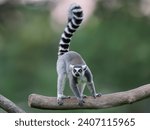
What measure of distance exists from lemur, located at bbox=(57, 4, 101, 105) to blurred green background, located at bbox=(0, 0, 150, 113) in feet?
10.1

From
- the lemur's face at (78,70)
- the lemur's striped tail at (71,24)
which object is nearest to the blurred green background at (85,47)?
the lemur's striped tail at (71,24)

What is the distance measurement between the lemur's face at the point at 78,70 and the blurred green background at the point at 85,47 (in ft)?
10.5

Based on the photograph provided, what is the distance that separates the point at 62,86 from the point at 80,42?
336 centimetres

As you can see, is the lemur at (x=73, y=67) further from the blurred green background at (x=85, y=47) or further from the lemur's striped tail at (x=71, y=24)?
the blurred green background at (x=85, y=47)

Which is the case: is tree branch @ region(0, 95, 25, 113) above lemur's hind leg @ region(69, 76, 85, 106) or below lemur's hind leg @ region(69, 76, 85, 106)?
below

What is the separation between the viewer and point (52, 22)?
6969 millimetres

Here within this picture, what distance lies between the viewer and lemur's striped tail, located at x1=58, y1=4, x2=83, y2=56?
2836mm

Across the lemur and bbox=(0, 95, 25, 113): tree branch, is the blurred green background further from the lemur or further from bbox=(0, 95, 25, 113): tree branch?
bbox=(0, 95, 25, 113): tree branch

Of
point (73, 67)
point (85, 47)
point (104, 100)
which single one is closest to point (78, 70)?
point (73, 67)

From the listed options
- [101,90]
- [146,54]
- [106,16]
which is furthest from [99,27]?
[101,90]

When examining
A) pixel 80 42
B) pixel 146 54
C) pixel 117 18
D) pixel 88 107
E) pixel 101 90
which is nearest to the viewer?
pixel 88 107

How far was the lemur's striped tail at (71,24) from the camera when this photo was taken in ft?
9.30

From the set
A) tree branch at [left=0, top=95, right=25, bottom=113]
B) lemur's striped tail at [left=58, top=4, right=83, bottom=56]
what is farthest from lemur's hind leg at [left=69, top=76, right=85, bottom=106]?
tree branch at [left=0, top=95, right=25, bottom=113]

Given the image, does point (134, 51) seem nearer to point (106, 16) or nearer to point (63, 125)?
point (106, 16)
